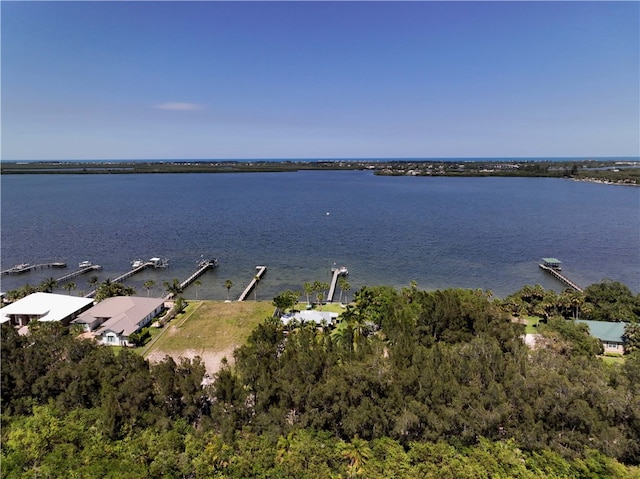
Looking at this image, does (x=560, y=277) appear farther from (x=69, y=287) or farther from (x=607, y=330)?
(x=69, y=287)

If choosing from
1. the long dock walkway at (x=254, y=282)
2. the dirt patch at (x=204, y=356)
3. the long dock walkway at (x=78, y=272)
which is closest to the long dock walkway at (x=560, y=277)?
the long dock walkway at (x=254, y=282)

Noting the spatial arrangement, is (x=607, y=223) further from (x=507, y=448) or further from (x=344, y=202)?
(x=507, y=448)

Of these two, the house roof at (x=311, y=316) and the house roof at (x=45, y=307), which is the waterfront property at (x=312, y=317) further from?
the house roof at (x=45, y=307)

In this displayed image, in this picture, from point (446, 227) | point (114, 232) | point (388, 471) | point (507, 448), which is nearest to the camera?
point (388, 471)

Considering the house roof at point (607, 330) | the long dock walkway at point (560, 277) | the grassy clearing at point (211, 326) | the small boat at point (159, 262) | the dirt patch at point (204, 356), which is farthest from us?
the small boat at point (159, 262)

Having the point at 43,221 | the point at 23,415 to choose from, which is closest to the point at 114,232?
the point at 43,221

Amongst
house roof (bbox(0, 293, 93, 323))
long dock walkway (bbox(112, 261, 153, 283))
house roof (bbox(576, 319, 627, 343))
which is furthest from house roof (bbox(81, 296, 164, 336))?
house roof (bbox(576, 319, 627, 343))
